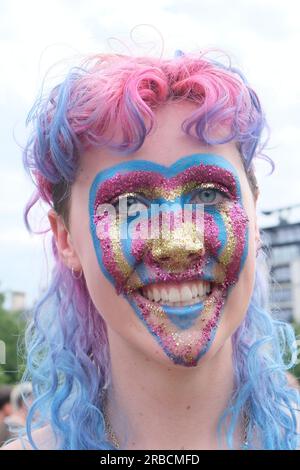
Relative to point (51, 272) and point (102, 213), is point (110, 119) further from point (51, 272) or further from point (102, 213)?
point (51, 272)

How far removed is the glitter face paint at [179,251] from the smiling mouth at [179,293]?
10 millimetres

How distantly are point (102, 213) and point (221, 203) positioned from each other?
0.36 meters

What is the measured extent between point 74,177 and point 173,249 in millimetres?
445

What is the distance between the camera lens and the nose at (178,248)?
163 centimetres

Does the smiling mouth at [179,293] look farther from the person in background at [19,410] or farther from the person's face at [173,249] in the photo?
the person in background at [19,410]

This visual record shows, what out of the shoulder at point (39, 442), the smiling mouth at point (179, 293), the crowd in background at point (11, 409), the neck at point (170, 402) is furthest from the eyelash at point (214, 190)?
the crowd in background at point (11, 409)

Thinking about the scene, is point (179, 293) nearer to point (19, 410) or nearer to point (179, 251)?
point (179, 251)

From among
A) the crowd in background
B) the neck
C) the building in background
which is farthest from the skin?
the building in background

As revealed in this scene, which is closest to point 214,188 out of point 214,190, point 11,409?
point 214,190

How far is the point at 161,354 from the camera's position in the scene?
1665 mm

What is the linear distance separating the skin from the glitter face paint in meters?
0.03

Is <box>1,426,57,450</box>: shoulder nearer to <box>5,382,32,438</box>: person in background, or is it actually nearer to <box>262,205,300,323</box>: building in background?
<box>5,382,32,438</box>: person in background

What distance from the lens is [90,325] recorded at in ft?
6.79
